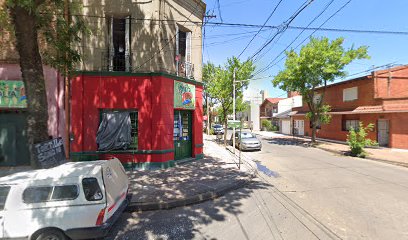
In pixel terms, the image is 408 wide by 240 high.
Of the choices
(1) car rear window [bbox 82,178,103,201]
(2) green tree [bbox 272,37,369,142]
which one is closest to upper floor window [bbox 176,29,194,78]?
(1) car rear window [bbox 82,178,103,201]

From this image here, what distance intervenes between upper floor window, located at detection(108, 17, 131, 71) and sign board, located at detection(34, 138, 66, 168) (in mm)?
4746

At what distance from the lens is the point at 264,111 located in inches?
1953

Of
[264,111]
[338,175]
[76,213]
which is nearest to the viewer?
[76,213]

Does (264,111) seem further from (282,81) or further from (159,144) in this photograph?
(159,144)

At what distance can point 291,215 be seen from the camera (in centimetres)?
583

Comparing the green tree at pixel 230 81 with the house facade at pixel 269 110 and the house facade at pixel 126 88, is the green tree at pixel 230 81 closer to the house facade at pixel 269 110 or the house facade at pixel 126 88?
the house facade at pixel 126 88

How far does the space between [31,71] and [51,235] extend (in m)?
4.08

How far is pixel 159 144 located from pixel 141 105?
76.2 inches

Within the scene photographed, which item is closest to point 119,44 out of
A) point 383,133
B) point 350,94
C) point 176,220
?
point 176,220

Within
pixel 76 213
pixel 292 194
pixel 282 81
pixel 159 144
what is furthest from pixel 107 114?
pixel 282 81

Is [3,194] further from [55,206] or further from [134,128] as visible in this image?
[134,128]

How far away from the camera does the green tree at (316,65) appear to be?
1878cm

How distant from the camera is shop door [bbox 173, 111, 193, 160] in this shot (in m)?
11.5

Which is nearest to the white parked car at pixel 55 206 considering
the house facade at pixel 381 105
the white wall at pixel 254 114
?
the house facade at pixel 381 105
